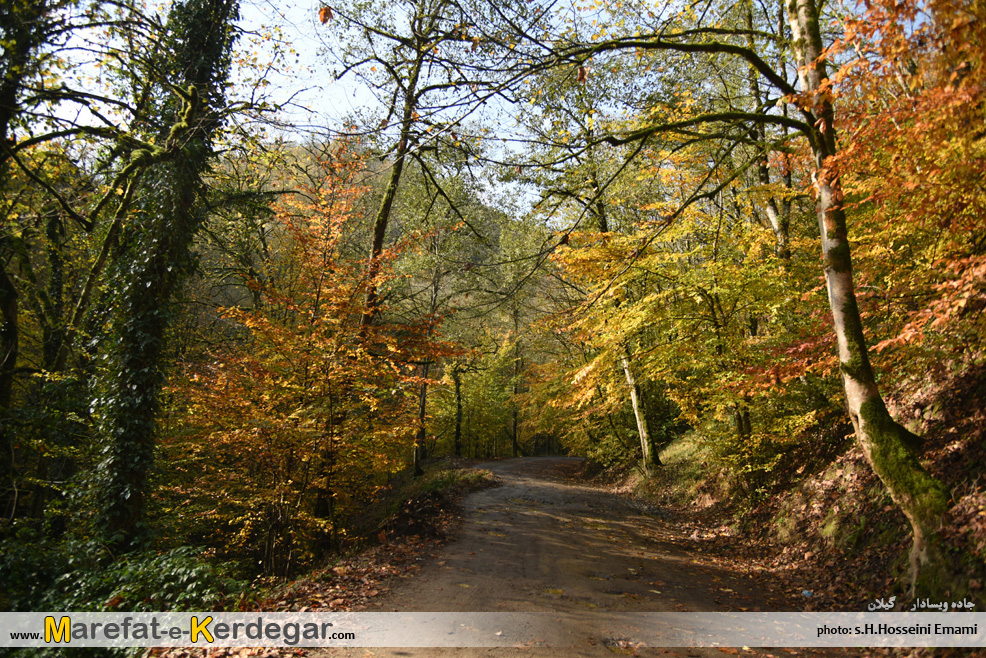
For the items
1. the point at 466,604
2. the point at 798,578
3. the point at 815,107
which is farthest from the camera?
the point at 798,578

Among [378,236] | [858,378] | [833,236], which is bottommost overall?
[858,378]

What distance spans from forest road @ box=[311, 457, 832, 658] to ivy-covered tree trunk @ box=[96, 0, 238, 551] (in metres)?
5.16

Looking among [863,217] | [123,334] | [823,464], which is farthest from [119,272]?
[823,464]

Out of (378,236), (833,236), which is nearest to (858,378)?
(833,236)

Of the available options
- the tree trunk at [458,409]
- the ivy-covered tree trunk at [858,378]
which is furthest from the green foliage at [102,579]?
the tree trunk at [458,409]

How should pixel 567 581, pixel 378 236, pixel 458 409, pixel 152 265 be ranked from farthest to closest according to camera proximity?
pixel 458 409, pixel 378 236, pixel 152 265, pixel 567 581

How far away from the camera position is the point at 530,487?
46.4 feet

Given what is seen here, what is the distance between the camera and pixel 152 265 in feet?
→ 26.1

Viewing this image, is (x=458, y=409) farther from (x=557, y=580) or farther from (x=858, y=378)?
(x=858, y=378)

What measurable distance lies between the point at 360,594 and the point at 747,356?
7.00 meters

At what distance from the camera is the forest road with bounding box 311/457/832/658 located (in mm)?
4078

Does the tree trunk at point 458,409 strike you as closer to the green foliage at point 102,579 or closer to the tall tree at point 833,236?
the green foliage at point 102,579

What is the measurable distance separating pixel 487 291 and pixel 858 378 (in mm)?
5653

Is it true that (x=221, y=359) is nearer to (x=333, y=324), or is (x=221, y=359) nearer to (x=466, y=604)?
(x=333, y=324)
